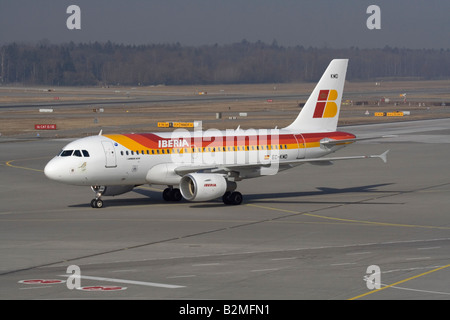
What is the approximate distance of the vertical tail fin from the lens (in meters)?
51.7

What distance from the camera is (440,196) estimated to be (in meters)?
50.1

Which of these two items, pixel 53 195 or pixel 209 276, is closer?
pixel 209 276

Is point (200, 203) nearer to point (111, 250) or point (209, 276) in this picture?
point (111, 250)

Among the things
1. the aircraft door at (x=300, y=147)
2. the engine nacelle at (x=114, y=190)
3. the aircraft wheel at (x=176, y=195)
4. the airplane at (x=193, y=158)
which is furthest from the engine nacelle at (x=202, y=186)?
the aircraft door at (x=300, y=147)

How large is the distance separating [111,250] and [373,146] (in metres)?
55.1

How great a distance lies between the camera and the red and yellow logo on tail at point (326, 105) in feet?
170

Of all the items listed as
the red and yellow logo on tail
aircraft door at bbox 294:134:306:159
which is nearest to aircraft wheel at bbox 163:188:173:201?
aircraft door at bbox 294:134:306:159

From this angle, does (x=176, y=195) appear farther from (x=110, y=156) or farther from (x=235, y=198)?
(x=110, y=156)

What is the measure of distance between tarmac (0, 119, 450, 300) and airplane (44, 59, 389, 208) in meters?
1.55

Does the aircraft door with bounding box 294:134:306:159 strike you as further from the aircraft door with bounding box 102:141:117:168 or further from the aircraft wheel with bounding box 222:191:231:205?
the aircraft door with bounding box 102:141:117:168

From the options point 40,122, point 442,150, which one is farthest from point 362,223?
point 40,122

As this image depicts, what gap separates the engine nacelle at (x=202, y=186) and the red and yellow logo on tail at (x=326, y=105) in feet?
33.9

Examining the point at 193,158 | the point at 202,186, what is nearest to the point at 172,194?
the point at 193,158

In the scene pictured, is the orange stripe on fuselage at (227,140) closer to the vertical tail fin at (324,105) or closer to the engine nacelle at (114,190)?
the vertical tail fin at (324,105)
